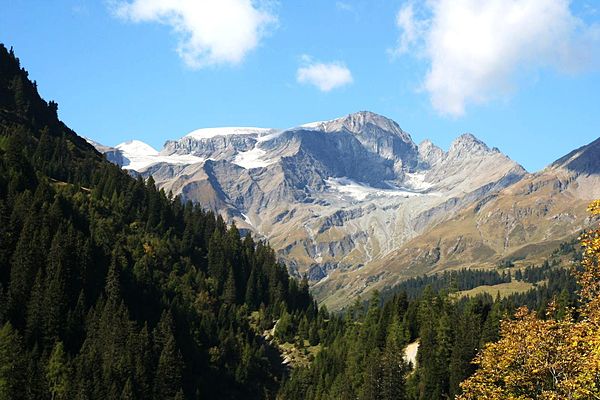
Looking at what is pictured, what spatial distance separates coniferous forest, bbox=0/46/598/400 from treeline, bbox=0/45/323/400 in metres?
0.34

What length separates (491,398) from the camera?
99.2 feet

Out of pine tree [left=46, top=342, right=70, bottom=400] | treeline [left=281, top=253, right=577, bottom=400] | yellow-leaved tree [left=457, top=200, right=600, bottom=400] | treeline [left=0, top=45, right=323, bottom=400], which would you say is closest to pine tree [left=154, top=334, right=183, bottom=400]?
treeline [left=0, top=45, right=323, bottom=400]

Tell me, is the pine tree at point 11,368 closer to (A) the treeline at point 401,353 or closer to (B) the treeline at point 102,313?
(B) the treeline at point 102,313

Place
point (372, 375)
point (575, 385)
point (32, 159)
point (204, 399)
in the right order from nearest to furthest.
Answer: point (575, 385)
point (372, 375)
point (204, 399)
point (32, 159)

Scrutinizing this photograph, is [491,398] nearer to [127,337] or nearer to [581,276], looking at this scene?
[581,276]

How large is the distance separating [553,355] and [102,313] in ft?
371

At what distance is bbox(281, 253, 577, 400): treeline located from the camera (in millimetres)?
114000

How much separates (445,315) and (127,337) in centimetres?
7062

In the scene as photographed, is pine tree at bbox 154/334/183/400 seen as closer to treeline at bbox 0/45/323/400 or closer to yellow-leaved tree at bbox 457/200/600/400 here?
treeline at bbox 0/45/323/400

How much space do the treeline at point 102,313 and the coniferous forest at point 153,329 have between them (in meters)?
0.34

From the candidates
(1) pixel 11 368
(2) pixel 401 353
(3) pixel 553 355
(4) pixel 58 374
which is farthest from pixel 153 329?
(3) pixel 553 355

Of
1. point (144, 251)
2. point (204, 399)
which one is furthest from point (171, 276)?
point (204, 399)

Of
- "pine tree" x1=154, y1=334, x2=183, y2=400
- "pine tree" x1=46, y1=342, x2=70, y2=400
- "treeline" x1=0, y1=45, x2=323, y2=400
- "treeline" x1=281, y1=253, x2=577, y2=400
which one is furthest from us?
"pine tree" x1=154, y1=334, x2=183, y2=400

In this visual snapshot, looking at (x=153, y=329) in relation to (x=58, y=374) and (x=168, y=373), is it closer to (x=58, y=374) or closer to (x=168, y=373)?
(x=168, y=373)
